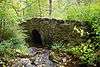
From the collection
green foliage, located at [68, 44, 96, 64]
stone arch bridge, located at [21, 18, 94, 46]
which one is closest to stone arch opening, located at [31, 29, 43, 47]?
stone arch bridge, located at [21, 18, 94, 46]

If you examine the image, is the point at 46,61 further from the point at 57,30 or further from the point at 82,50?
the point at 57,30

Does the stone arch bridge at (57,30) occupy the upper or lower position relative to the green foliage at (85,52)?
upper

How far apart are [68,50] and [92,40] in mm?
1254

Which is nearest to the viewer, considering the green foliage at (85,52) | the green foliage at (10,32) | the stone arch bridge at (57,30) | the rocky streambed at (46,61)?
the green foliage at (85,52)

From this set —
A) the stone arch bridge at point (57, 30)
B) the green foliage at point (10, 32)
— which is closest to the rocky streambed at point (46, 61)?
the green foliage at point (10, 32)

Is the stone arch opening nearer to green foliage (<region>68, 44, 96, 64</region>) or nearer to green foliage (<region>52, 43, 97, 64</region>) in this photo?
green foliage (<region>52, 43, 97, 64</region>)

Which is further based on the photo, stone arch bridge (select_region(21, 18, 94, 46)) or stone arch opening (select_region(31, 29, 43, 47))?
stone arch opening (select_region(31, 29, 43, 47))

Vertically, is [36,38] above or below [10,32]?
below

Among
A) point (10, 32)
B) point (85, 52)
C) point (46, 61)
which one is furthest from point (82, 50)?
point (10, 32)

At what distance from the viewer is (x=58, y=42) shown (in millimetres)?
10859

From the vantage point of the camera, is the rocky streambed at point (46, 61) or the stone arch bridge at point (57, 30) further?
the stone arch bridge at point (57, 30)

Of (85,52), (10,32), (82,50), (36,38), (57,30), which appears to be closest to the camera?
(85,52)

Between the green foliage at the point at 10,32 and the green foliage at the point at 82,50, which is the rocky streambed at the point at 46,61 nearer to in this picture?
the green foliage at the point at 82,50

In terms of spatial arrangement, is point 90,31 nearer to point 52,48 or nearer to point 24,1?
point 52,48
